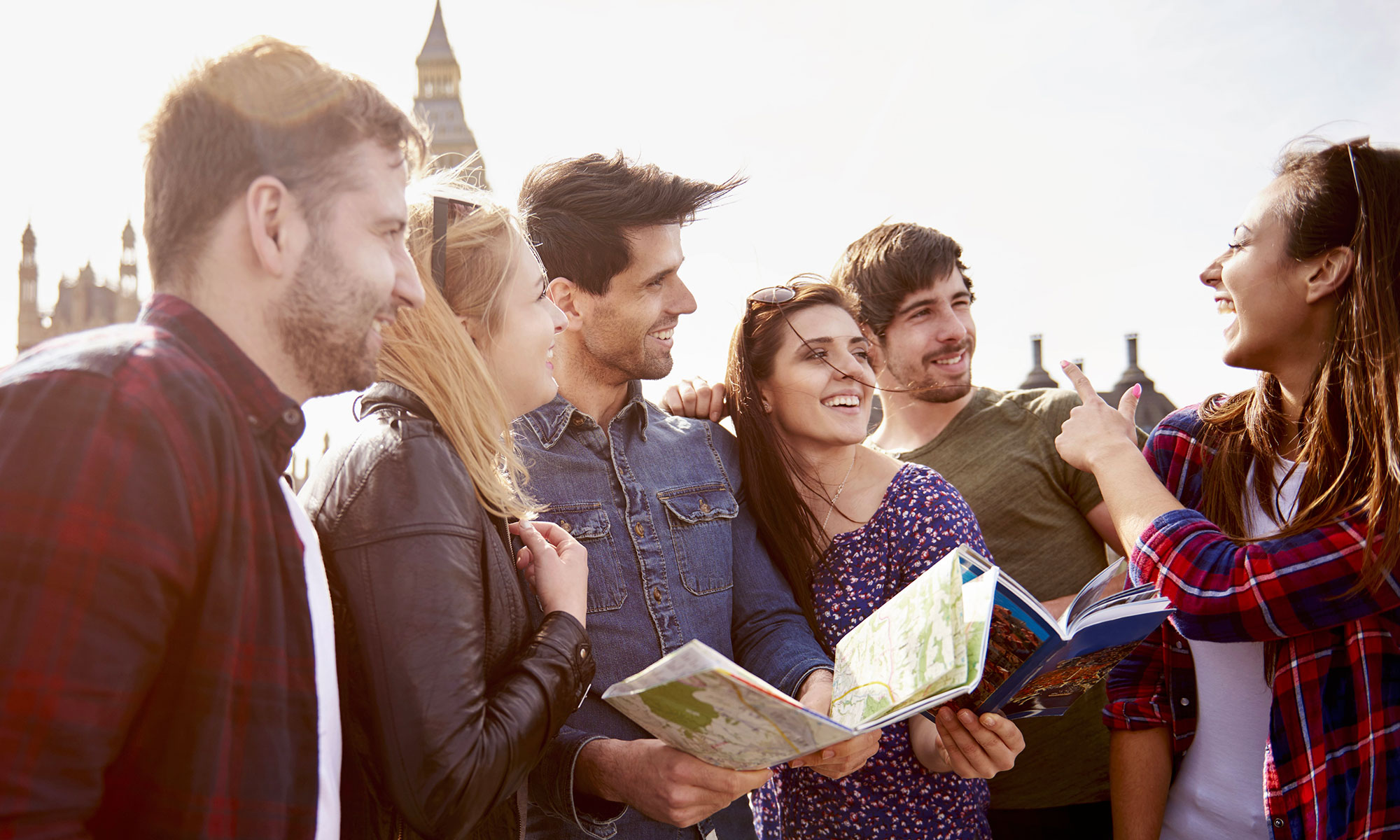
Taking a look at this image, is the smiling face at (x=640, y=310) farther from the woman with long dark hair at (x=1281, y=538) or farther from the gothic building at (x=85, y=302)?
the gothic building at (x=85, y=302)

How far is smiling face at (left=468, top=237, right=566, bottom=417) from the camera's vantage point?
1991 millimetres

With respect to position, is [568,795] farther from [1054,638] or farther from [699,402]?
[699,402]

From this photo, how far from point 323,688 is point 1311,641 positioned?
2.00 metres

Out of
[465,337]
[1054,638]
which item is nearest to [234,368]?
[465,337]

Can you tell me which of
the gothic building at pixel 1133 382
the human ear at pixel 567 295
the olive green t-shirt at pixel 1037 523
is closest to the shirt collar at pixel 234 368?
the human ear at pixel 567 295

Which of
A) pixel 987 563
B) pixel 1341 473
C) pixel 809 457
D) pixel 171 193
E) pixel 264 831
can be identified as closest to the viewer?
pixel 264 831

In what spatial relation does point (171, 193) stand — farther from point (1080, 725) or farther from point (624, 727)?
point (1080, 725)

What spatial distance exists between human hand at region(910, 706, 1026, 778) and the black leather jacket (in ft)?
2.68

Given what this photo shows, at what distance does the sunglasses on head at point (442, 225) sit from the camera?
1895 millimetres

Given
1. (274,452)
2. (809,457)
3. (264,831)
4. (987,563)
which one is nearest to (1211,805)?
(987,563)

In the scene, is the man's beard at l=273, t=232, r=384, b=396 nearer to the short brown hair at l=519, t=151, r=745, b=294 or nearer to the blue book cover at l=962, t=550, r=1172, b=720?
the blue book cover at l=962, t=550, r=1172, b=720

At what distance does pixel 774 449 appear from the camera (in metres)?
2.78

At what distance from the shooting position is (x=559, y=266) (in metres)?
2.91

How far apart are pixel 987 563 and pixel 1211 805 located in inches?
40.8
